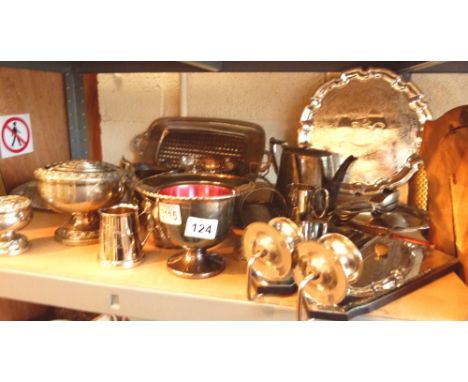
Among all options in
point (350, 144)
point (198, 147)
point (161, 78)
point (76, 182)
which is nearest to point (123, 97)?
point (161, 78)

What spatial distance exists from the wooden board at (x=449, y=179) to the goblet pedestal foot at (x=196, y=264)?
40 centimetres

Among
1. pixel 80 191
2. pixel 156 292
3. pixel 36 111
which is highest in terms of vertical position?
pixel 36 111

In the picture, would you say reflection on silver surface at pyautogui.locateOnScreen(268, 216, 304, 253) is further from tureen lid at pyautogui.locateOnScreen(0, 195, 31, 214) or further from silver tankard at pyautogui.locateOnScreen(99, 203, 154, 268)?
tureen lid at pyautogui.locateOnScreen(0, 195, 31, 214)

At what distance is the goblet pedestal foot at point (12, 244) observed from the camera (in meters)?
0.75

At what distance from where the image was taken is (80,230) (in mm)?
827

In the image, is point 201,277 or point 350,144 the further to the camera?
point 350,144

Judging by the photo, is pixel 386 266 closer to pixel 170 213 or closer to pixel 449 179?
pixel 449 179

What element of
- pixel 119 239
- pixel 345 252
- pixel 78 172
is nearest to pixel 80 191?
pixel 78 172

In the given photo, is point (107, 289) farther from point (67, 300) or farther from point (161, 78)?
point (161, 78)

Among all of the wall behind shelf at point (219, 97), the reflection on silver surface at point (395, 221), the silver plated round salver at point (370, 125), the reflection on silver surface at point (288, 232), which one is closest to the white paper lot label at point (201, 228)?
the reflection on silver surface at point (288, 232)

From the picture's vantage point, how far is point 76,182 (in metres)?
0.76

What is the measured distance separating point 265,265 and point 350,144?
0.54 meters

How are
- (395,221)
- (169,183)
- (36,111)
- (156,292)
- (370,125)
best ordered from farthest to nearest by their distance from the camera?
(36,111) < (370,125) < (395,221) < (169,183) < (156,292)

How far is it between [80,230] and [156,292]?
0.93 feet
